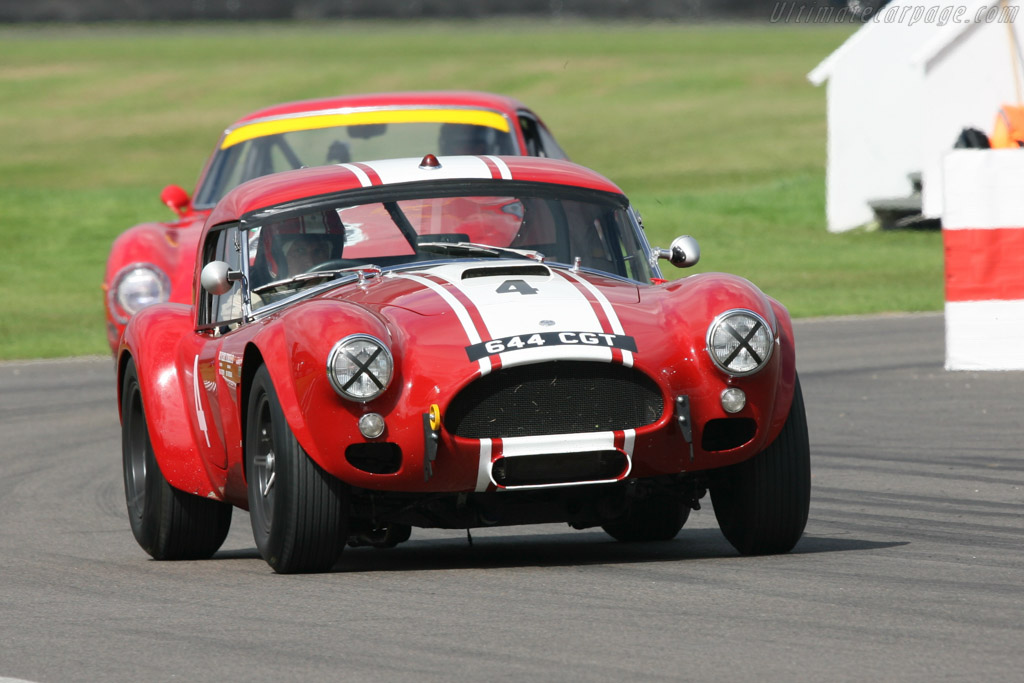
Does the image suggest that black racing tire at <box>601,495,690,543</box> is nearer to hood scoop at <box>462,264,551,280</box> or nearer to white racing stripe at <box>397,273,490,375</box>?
hood scoop at <box>462,264,551,280</box>

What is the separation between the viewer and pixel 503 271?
644cm

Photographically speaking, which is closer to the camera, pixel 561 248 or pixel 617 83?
pixel 561 248

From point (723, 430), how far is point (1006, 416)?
4.40 meters

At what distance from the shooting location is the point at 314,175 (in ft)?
23.8

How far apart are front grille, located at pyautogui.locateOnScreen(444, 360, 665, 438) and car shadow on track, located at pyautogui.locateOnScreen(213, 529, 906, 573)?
66 centimetres

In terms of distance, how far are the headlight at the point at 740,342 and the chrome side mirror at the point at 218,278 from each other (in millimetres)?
1945

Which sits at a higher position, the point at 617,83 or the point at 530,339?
the point at 530,339

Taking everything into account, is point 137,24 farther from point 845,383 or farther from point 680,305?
point 680,305

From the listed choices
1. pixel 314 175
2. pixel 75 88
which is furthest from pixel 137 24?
pixel 314 175

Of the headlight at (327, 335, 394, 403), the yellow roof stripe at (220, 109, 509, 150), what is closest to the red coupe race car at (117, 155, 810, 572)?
the headlight at (327, 335, 394, 403)

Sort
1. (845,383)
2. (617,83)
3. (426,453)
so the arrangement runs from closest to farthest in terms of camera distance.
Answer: (426,453)
(845,383)
(617,83)

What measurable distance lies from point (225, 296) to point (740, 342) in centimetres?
229

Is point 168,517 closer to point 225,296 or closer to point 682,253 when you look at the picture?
point 225,296

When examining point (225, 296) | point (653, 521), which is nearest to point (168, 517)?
point (225, 296)
